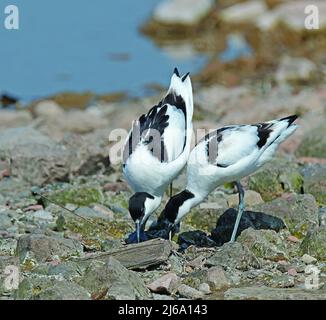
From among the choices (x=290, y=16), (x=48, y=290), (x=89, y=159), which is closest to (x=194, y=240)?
(x=48, y=290)

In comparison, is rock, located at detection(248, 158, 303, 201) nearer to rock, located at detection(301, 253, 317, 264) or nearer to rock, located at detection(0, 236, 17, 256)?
rock, located at detection(301, 253, 317, 264)

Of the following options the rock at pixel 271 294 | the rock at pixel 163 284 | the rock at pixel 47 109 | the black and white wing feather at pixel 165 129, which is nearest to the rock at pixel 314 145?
the black and white wing feather at pixel 165 129

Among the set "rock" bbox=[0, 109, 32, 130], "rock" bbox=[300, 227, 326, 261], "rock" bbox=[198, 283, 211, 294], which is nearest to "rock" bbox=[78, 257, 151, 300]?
"rock" bbox=[198, 283, 211, 294]

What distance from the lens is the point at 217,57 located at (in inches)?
792

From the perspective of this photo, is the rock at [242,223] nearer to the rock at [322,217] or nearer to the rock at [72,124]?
the rock at [322,217]

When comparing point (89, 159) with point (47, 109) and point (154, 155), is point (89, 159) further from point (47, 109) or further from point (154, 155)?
point (47, 109)

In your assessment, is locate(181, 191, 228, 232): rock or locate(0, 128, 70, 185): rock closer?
locate(181, 191, 228, 232): rock

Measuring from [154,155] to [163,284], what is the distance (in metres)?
1.54

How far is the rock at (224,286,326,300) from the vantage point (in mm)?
6973

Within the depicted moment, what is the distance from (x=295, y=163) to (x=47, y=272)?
3.76 m

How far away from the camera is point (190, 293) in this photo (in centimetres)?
708

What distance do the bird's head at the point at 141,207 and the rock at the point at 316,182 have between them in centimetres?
169

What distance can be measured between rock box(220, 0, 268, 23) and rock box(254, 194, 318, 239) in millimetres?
13704
